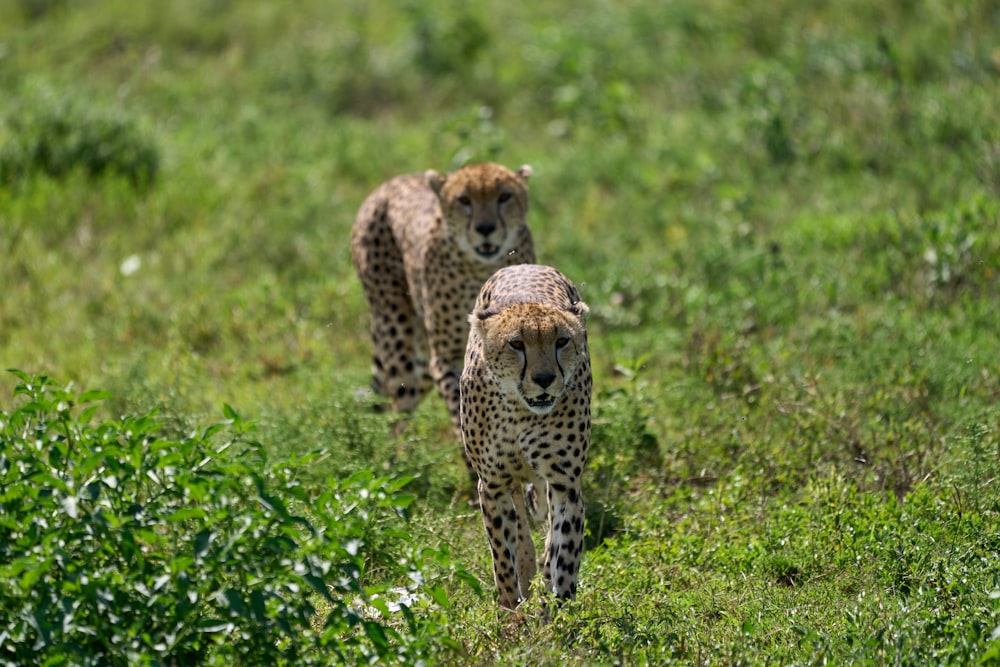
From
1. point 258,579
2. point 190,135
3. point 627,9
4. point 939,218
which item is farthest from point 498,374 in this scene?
point 627,9

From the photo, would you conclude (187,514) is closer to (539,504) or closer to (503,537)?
(503,537)

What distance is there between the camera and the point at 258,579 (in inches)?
153

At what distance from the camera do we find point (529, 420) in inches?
198

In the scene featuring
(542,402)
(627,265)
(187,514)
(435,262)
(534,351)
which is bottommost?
(627,265)

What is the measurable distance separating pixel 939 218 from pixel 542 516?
3891 mm

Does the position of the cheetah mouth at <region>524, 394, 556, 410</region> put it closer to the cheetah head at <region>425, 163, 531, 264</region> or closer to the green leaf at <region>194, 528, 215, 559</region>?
the green leaf at <region>194, 528, 215, 559</region>

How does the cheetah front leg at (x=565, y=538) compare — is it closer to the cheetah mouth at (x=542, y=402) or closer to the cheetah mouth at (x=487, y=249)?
the cheetah mouth at (x=542, y=402)

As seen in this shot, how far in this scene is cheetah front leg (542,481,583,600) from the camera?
495 centimetres

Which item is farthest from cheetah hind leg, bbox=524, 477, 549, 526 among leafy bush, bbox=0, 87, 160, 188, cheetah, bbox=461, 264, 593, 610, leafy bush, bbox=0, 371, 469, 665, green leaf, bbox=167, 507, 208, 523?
leafy bush, bbox=0, 87, 160, 188

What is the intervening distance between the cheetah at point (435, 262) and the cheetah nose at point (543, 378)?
168 cm

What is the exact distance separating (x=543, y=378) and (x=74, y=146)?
6.63m

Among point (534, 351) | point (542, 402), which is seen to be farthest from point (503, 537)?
point (534, 351)

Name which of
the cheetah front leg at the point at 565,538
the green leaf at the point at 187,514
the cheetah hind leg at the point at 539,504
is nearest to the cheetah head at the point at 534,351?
the cheetah front leg at the point at 565,538

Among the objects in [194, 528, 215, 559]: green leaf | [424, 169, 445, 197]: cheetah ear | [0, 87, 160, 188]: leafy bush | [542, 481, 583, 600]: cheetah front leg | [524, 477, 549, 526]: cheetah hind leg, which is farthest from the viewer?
[0, 87, 160, 188]: leafy bush
